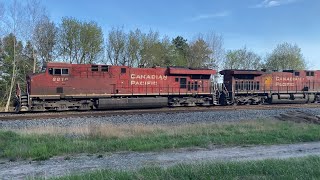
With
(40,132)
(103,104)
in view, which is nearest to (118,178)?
(40,132)

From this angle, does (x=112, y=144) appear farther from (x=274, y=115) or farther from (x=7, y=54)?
(x=7, y=54)

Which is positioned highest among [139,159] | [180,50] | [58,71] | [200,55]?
[180,50]

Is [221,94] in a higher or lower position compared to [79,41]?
lower

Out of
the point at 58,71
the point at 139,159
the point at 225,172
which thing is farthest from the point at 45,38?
the point at 225,172

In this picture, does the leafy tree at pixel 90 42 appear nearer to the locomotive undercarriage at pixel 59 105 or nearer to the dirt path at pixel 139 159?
the locomotive undercarriage at pixel 59 105

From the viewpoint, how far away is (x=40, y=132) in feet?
41.5

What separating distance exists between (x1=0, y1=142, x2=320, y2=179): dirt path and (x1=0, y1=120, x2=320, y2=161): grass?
67 centimetres

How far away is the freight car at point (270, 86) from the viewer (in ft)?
91.5

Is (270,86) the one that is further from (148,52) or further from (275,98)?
(148,52)

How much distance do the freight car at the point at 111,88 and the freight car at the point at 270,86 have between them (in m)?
2.84

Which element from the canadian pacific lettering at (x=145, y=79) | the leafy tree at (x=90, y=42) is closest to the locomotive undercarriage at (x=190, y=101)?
the canadian pacific lettering at (x=145, y=79)

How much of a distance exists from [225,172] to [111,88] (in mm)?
17387

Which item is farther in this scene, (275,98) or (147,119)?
(275,98)

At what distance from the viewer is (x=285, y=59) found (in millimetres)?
62531
